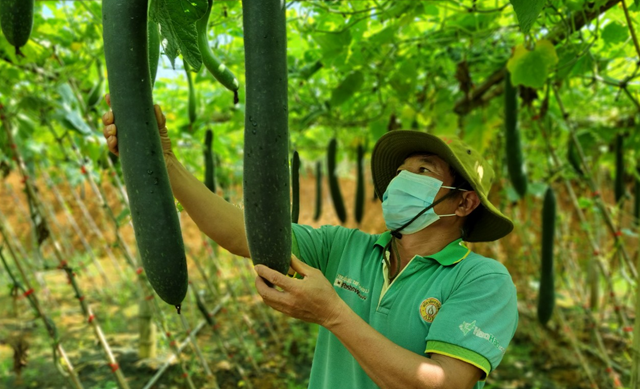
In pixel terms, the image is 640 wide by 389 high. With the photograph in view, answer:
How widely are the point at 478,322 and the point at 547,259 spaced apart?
92.5 inches

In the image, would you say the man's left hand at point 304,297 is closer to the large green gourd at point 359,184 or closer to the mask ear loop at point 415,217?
the mask ear loop at point 415,217

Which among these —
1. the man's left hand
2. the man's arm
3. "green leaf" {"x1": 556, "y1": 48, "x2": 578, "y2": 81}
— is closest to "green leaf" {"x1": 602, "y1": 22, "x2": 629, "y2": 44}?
"green leaf" {"x1": 556, "y1": 48, "x2": 578, "y2": 81}

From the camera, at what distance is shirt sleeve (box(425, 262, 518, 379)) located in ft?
4.23

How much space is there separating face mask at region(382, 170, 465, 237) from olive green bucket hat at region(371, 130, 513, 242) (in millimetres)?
109

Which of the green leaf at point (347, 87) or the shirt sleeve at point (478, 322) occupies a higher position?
the green leaf at point (347, 87)

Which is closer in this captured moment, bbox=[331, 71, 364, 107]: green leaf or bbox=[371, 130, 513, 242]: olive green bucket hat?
bbox=[371, 130, 513, 242]: olive green bucket hat

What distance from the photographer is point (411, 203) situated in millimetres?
1723

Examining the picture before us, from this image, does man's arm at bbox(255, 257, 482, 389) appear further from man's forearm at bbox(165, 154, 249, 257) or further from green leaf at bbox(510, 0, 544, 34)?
green leaf at bbox(510, 0, 544, 34)

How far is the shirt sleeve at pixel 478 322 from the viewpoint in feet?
4.23

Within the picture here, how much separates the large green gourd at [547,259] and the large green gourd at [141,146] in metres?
2.87

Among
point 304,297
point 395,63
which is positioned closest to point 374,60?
point 395,63

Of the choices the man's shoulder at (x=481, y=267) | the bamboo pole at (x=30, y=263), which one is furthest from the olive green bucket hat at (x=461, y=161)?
the bamboo pole at (x=30, y=263)

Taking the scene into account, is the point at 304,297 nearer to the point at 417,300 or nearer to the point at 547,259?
the point at 417,300

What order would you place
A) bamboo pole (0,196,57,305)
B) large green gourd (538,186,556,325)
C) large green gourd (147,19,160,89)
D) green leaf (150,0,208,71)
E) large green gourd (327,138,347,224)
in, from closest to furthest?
green leaf (150,0,208,71) → large green gourd (147,19,160,89) → large green gourd (538,186,556,325) → large green gourd (327,138,347,224) → bamboo pole (0,196,57,305)
